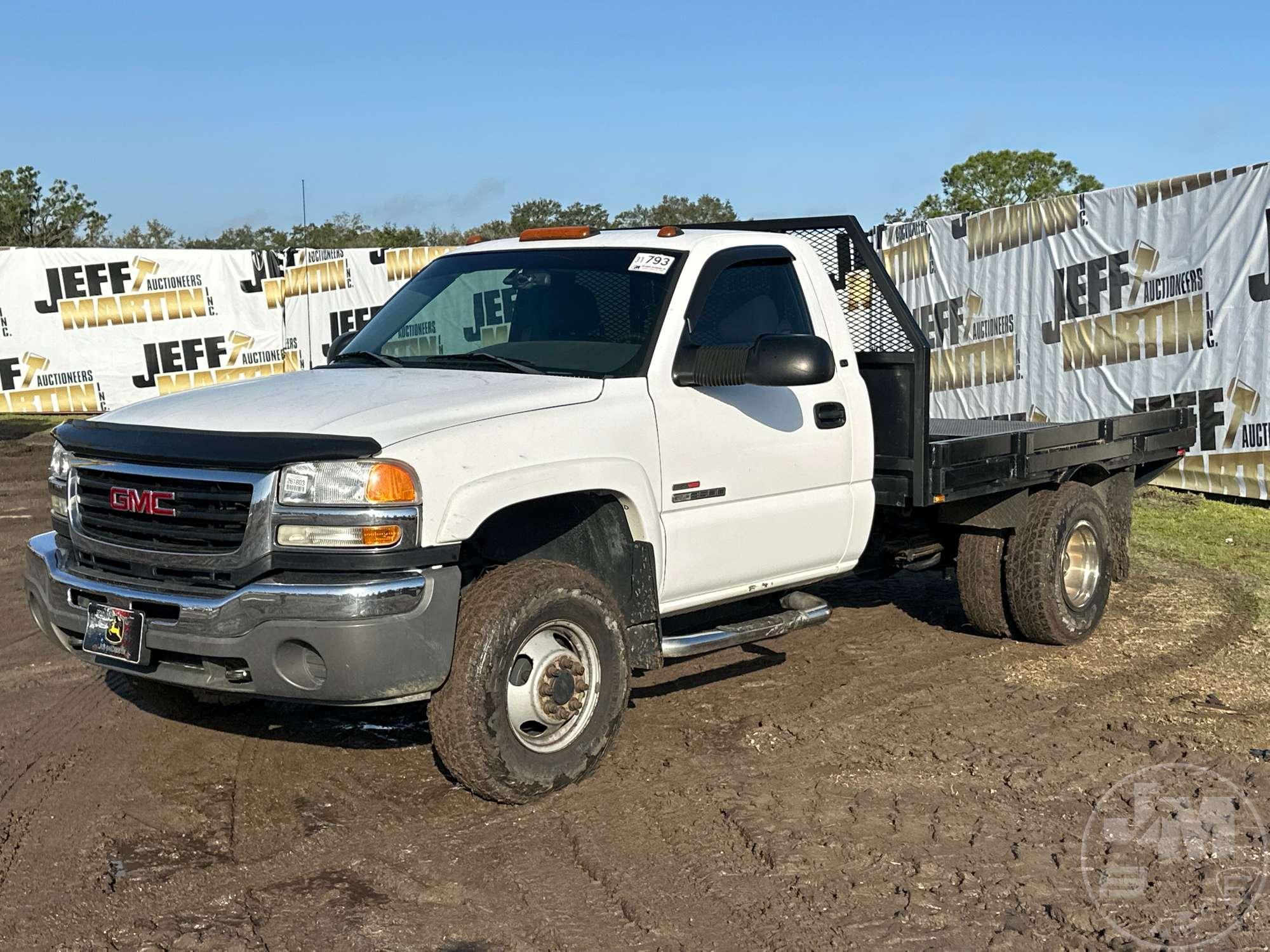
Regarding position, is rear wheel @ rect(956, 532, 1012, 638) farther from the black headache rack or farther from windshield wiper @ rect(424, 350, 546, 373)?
windshield wiper @ rect(424, 350, 546, 373)

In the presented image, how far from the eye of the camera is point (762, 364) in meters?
5.15

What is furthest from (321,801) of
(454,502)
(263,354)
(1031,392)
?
(263,354)

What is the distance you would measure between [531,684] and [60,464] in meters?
1.97

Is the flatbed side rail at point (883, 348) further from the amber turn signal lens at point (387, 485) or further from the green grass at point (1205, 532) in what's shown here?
the green grass at point (1205, 532)

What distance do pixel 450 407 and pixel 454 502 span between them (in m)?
0.39

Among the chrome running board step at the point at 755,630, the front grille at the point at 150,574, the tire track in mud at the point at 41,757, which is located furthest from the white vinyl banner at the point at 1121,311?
the front grille at the point at 150,574

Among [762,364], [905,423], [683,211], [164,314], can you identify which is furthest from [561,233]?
[683,211]

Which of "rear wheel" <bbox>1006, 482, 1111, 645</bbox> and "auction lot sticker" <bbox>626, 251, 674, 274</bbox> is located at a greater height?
"auction lot sticker" <bbox>626, 251, 674, 274</bbox>

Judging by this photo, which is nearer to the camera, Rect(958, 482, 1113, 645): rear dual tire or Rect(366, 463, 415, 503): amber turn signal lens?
Rect(366, 463, 415, 503): amber turn signal lens

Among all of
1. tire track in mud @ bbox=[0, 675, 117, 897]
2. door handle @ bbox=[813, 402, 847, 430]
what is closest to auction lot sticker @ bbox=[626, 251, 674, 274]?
door handle @ bbox=[813, 402, 847, 430]

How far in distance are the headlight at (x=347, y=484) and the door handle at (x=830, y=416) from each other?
7.01 ft

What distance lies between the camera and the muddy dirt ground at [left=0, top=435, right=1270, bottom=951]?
3.91m

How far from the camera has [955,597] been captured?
8602mm

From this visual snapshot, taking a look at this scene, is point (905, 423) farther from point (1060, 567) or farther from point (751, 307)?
point (1060, 567)
